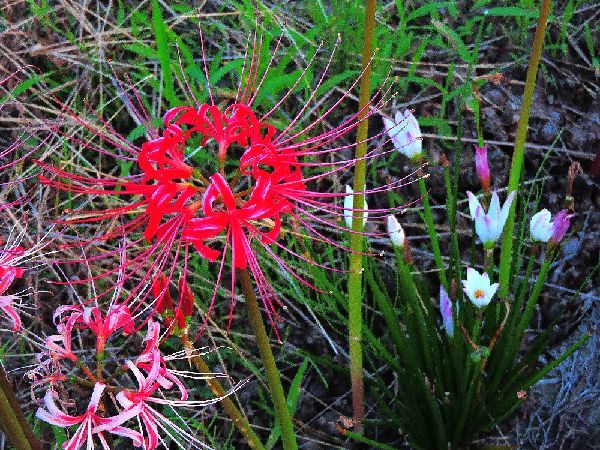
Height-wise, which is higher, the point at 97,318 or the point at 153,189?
the point at 153,189

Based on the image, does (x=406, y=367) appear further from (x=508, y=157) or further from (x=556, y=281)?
(x=508, y=157)

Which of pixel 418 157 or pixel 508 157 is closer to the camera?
pixel 418 157

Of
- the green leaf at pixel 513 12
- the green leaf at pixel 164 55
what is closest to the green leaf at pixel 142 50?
the green leaf at pixel 164 55

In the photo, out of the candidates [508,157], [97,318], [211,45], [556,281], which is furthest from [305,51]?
[97,318]

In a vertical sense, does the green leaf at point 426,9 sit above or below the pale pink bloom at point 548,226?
above


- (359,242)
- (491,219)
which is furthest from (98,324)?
(491,219)

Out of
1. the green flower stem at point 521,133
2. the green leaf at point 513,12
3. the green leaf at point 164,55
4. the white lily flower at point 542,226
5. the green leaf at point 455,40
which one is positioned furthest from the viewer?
the green leaf at point 513,12

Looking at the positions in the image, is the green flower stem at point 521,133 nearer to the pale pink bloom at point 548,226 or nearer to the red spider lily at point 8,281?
the pale pink bloom at point 548,226

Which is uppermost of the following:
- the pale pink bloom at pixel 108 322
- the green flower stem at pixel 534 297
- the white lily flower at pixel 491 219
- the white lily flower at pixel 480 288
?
the pale pink bloom at pixel 108 322
